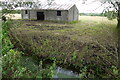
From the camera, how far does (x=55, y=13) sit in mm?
11164

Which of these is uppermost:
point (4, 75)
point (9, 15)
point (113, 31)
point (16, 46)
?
point (9, 15)

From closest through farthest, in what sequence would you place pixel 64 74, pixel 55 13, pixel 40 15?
pixel 64 74, pixel 55 13, pixel 40 15

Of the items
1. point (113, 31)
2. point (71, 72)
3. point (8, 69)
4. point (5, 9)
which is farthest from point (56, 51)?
point (5, 9)

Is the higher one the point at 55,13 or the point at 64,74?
the point at 55,13

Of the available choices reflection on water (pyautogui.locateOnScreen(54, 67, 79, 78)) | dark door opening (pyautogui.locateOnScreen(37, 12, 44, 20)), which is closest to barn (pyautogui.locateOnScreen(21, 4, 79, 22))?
dark door opening (pyautogui.locateOnScreen(37, 12, 44, 20))

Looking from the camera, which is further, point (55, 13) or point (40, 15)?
point (40, 15)

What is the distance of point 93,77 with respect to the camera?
119 inches

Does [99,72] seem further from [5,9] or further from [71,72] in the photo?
[5,9]

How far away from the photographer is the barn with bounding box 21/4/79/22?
1081cm

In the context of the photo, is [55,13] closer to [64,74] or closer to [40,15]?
[40,15]

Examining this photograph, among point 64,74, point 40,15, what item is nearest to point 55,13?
point 40,15

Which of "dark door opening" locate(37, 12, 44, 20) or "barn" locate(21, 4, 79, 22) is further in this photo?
"dark door opening" locate(37, 12, 44, 20)

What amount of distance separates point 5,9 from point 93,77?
4.17 m

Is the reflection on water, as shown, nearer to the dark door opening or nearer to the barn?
the barn
